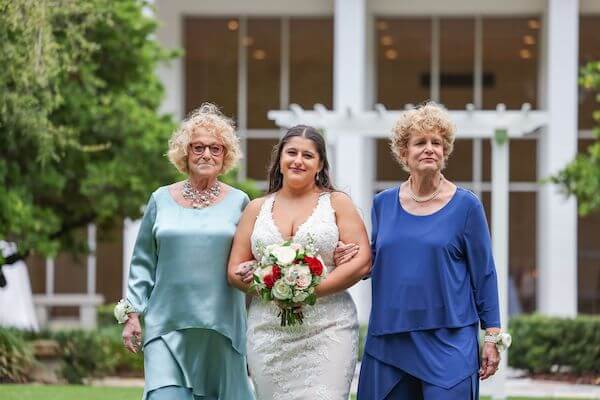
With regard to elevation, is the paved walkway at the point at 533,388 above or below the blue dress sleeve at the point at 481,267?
below

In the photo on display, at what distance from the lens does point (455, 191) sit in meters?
6.82

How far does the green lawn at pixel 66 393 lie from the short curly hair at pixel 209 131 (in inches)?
237

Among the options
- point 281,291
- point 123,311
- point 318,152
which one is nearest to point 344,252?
point 281,291

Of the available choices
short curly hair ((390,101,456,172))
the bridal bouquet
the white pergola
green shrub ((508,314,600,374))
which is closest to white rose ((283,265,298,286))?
the bridal bouquet

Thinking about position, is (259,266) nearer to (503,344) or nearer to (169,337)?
(169,337)

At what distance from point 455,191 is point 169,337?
1.71 meters

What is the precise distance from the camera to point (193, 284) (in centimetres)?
713

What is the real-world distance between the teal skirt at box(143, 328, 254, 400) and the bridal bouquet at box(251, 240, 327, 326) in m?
0.54

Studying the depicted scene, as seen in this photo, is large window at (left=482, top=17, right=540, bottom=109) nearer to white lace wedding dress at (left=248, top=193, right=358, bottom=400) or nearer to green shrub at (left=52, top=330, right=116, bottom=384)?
green shrub at (left=52, top=330, right=116, bottom=384)

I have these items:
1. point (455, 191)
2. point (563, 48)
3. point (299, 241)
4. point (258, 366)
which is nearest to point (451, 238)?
point (455, 191)

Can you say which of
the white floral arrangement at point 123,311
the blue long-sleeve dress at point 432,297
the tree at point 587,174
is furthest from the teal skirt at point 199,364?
the tree at point 587,174

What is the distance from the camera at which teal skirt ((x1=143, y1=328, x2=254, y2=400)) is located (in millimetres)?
7055

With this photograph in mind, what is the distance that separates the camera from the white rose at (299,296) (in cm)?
670

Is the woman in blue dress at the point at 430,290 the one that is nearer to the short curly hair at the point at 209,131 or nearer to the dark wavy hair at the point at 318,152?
the dark wavy hair at the point at 318,152
